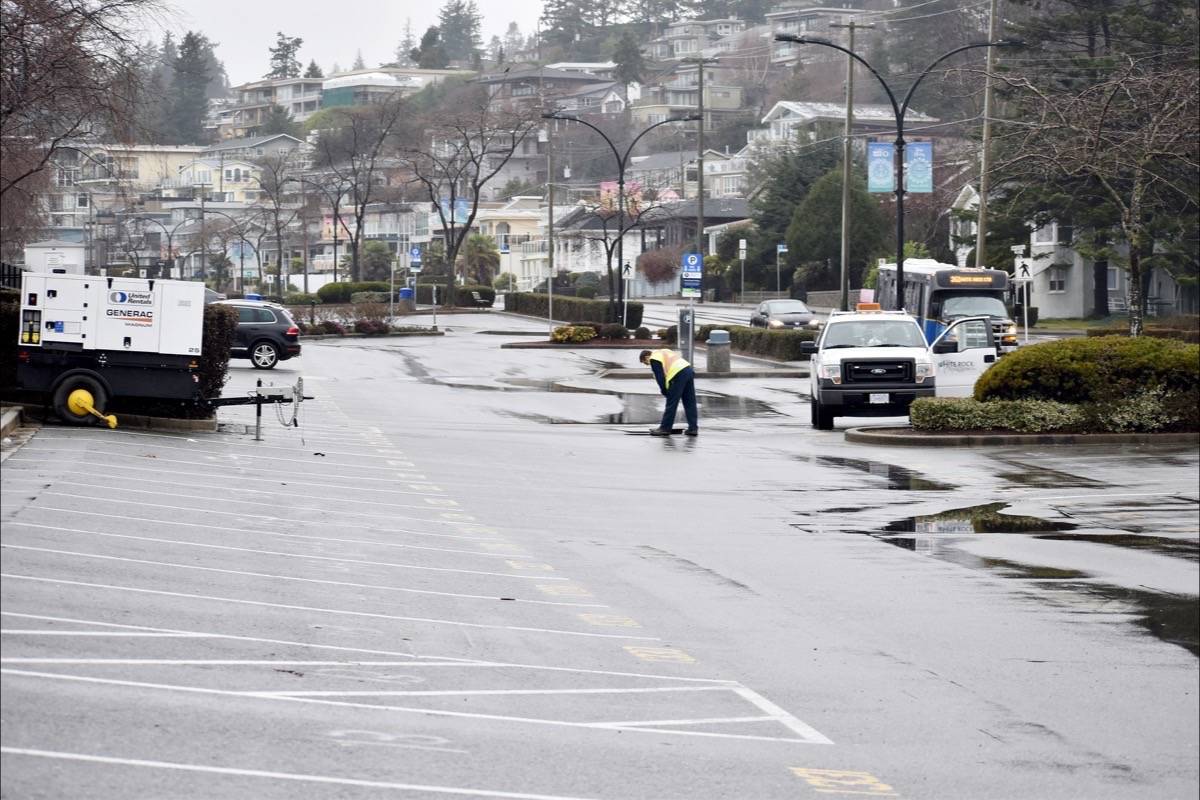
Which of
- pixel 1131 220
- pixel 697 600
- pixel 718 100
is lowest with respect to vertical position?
pixel 697 600

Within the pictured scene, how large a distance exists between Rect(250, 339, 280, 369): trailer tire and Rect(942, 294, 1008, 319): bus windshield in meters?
16.0

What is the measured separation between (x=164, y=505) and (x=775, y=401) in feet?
70.1

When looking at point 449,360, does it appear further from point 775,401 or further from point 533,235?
point 533,235

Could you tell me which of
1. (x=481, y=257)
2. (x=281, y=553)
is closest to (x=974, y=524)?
(x=281, y=553)

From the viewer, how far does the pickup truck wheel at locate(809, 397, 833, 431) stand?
28.0 m

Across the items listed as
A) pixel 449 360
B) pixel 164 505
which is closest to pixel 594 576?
pixel 164 505

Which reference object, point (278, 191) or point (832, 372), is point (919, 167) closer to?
point (832, 372)

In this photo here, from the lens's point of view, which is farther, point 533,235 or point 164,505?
point 533,235

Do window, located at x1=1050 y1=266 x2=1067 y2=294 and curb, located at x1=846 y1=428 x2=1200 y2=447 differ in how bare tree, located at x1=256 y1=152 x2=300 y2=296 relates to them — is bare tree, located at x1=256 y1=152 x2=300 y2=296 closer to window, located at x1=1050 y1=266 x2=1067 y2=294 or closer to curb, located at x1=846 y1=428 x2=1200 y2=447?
window, located at x1=1050 y1=266 x2=1067 y2=294

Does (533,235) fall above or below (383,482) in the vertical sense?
above

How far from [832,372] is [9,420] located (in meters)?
13.6

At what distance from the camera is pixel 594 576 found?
42.4 ft

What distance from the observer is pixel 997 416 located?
81.1ft

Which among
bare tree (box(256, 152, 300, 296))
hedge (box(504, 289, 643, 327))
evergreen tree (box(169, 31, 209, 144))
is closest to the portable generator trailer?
hedge (box(504, 289, 643, 327))
